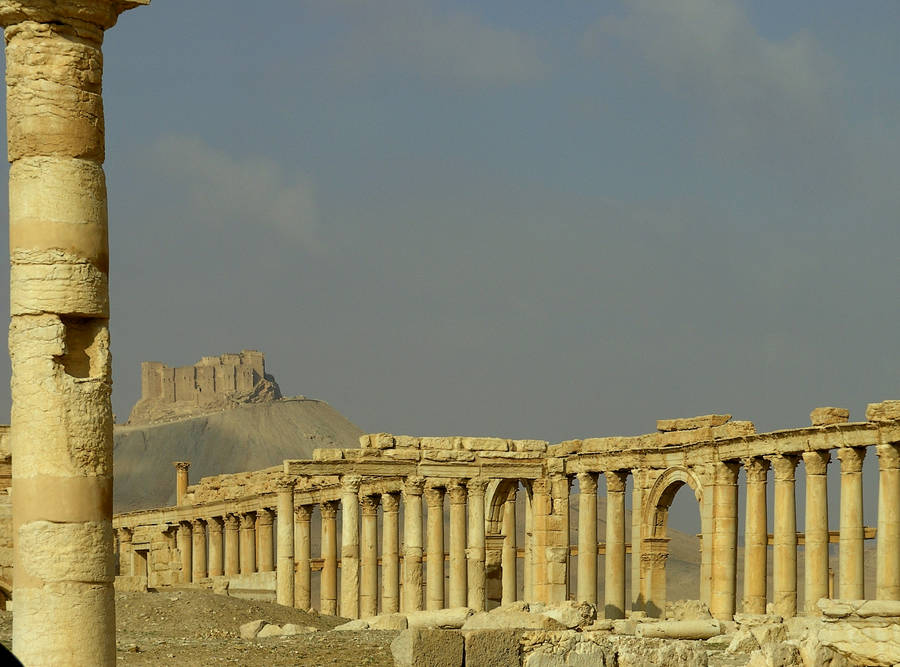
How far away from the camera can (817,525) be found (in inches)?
1545

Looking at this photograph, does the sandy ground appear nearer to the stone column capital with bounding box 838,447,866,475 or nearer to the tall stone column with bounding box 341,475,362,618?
the tall stone column with bounding box 341,475,362,618

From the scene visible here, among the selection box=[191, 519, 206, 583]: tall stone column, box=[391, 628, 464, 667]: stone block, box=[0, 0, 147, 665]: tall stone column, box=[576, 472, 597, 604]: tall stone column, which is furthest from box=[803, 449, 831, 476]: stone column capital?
box=[191, 519, 206, 583]: tall stone column

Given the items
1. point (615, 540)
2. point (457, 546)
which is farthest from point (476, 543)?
point (615, 540)

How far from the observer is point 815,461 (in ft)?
127

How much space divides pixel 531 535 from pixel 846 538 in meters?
13.0

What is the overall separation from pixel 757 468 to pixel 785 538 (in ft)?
6.16

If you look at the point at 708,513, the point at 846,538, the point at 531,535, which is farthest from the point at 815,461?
the point at 531,535

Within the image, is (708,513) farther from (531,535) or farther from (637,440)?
(531,535)

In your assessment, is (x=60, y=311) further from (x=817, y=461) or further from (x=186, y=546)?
(x=186, y=546)

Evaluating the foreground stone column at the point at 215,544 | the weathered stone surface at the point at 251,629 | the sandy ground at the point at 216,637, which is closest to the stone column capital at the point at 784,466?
the sandy ground at the point at 216,637

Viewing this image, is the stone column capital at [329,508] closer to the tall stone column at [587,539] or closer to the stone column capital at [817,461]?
the tall stone column at [587,539]

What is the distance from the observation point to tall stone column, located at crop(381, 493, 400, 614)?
48.6m

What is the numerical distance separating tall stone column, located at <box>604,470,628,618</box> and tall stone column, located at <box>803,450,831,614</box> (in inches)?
297

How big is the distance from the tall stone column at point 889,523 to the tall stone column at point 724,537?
5.62 m
